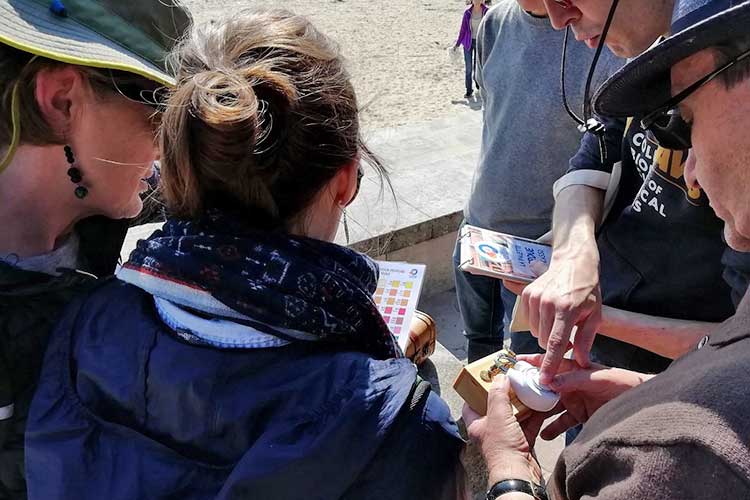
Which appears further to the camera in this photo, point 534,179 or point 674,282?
point 534,179

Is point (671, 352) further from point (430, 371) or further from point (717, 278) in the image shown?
point (430, 371)

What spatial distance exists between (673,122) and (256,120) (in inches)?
27.2

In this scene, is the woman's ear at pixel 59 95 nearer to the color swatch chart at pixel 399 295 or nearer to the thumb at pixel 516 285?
the color swatch chart at pixel 399 295

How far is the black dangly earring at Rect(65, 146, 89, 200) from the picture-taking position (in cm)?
125

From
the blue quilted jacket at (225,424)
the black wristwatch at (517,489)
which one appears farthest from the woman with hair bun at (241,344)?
the black wristwatch at (517,489)

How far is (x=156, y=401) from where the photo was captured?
0.98 m

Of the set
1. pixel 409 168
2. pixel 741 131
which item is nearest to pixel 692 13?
pixel 741 131

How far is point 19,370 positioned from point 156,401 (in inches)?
10.9

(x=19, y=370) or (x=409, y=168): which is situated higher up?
(x=19, y=370)

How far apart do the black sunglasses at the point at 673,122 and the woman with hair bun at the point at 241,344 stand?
0.53 meters

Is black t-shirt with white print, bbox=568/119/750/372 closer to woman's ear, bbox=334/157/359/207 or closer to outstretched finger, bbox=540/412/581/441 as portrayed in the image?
outstretched finger, bbox=540/412/581/441

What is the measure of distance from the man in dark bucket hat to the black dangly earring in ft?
3.29

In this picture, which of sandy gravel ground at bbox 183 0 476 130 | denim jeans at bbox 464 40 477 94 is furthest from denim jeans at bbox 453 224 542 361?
denim jeans at bbox 464 40 477 94

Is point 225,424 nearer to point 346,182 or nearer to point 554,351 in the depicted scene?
point 346,182
